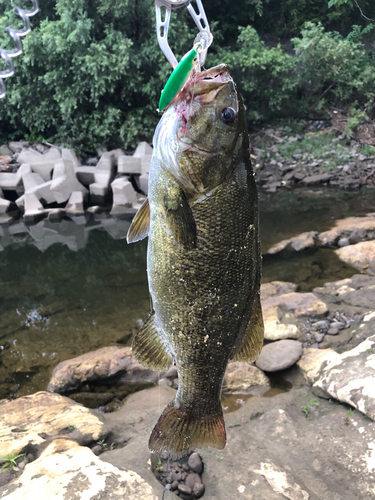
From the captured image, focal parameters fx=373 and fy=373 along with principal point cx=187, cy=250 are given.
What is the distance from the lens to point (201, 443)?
172cm

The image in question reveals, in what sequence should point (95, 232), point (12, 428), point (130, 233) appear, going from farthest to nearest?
point (95, 232) < point (12, 428) < point (130, 233)

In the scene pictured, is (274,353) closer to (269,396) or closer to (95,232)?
(269,396)

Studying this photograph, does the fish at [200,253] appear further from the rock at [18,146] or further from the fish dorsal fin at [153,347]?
the rock at [18,146]

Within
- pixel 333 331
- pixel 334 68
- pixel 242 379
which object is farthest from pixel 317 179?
pixel 242 379

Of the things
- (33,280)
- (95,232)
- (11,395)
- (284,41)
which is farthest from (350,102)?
(11,395)

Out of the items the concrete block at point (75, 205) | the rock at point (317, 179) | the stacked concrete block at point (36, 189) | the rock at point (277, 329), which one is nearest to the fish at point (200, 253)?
the rock at point (277, 329)

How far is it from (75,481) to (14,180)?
1287 centimetres

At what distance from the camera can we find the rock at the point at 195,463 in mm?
2947

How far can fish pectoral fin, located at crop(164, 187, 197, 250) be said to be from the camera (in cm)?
147

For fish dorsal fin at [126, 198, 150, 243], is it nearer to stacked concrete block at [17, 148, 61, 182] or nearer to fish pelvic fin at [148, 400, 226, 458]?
fish pelvic fin at [148, 400, 226, 458]

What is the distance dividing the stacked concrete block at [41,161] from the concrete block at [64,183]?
2.33 ft

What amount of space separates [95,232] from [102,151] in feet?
18.0

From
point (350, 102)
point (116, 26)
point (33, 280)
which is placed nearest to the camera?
point (33, 280)

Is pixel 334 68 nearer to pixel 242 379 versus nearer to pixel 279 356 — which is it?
pixel 279 356
